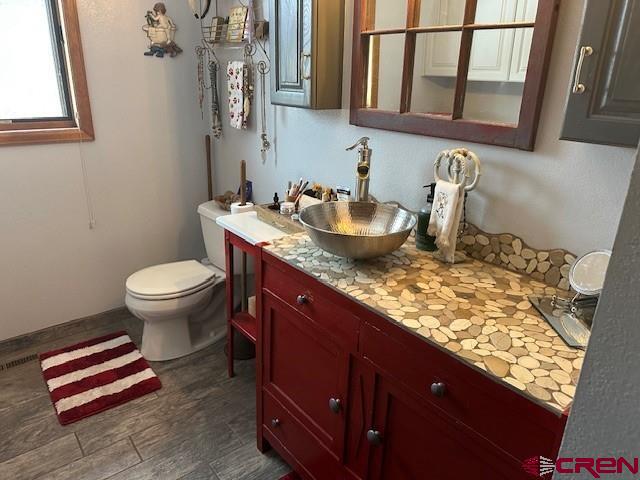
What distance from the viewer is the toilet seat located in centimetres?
217

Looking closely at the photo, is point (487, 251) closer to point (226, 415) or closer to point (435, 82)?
point (435, 82)

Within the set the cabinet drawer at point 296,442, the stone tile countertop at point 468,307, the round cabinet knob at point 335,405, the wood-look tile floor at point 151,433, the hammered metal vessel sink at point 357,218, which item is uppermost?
the hammered metal vessel sink at point 357,218

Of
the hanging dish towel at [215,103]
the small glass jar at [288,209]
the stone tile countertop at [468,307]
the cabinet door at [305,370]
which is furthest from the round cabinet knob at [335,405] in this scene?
the hanging dish towel at [215,103]

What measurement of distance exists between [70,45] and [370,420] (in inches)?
85.2

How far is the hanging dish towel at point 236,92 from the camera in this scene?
226 centimetres


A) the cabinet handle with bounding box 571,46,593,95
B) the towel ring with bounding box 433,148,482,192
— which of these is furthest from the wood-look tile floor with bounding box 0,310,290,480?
the cabinet handle with bounding box 571,46,593,95

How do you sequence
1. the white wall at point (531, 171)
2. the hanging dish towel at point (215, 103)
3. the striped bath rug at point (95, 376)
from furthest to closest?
1. the hanging dish towel at point (215, 103)
2. the striped bath rug at point (95, 376)
3. the white wall at point (531, 171)

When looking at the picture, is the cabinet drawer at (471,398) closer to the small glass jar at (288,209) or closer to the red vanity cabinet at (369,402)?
the red vanity cabinet at (369,402)

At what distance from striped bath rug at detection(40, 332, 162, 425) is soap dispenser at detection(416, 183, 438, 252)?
4.72ft

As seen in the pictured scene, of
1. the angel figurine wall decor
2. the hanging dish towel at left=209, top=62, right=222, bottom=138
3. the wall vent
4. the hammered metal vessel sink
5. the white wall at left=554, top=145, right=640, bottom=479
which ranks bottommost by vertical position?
the wall vent

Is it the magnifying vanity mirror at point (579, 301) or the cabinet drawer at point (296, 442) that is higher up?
the magnifying vanity mirror at point (579, 301)

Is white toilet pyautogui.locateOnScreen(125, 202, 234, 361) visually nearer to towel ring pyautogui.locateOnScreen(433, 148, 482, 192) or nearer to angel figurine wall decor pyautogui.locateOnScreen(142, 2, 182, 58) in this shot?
angel figurine wall decor pyautogui.locateOnScreen(142, 2, 182, 58)

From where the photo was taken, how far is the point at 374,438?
1.20 metres

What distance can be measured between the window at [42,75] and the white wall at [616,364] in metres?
2.44
